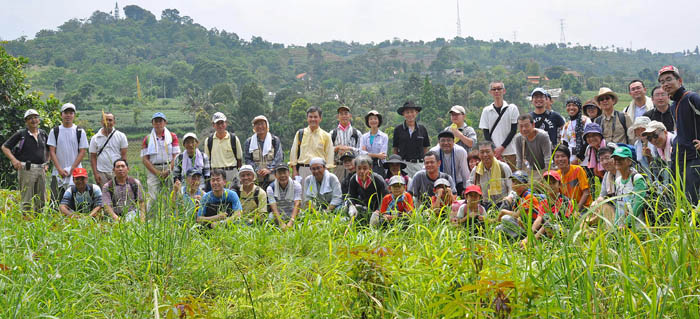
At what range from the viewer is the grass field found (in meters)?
2.53

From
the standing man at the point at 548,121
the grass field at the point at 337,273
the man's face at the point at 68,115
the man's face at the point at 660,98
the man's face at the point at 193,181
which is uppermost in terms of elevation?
the man's face at the point at 68,115

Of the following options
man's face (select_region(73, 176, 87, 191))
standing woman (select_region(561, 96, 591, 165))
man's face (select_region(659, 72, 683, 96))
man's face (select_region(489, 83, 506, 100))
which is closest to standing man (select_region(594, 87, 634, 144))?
standing woman (select_region(561, 96, 591, 165))

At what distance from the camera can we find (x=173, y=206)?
4090 mm

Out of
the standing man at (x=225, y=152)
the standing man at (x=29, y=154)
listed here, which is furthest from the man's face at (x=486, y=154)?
the standing man at (x=29, y=154)

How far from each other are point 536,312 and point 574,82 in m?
77.0

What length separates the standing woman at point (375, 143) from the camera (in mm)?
7523

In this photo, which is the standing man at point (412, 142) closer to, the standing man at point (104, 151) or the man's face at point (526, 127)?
the man's face at point (526, 127)

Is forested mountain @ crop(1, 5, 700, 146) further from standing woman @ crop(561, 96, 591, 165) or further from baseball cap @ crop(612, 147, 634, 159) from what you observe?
baseball cap @ crop(612, 147, 634, 159)

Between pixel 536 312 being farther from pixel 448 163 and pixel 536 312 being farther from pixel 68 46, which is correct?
pixel 68 46

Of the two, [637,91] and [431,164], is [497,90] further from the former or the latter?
[431,164]

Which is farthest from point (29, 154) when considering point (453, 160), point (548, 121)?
point (548, 121)

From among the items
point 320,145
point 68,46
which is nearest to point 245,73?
point 68,46

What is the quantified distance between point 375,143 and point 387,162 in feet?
2.94

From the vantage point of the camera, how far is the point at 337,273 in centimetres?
354
